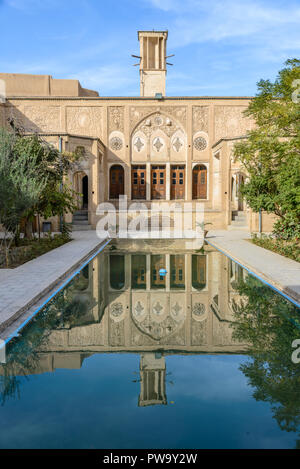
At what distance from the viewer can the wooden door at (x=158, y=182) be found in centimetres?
2414

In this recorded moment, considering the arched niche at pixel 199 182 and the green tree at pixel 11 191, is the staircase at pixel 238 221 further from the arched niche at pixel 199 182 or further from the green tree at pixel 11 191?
the green tree at pixel 11 191

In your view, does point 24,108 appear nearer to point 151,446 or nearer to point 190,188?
point 190,188

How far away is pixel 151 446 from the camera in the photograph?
2.61m

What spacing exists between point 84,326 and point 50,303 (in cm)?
120

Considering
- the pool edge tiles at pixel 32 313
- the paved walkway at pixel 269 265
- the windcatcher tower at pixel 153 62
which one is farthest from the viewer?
the windcatcher tower at pixel 153 62

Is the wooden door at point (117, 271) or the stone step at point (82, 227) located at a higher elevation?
the stone step at point (82, 227)

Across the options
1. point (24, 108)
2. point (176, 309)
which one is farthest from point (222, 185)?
point (176, 309)

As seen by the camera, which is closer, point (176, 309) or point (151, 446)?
point (151, 446)

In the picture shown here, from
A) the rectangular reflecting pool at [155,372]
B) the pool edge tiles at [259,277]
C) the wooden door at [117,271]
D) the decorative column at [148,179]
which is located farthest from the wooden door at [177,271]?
the decorative column at [148,179]

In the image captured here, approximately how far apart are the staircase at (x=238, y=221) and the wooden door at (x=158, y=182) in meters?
4.96

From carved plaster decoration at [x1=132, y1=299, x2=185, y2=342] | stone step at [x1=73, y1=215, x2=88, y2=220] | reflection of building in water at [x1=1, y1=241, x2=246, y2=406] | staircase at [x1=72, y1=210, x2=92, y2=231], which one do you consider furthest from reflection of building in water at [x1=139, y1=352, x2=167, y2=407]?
stone step at [x1=73, y1=215, x2=88, y2=220]

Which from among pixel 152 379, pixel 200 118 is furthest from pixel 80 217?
pixel 152 379

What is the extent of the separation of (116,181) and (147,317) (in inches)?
755

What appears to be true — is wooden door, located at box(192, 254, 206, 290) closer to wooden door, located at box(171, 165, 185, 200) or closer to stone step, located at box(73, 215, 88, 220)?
stone step, located at box(73, 215, 88, 220)
